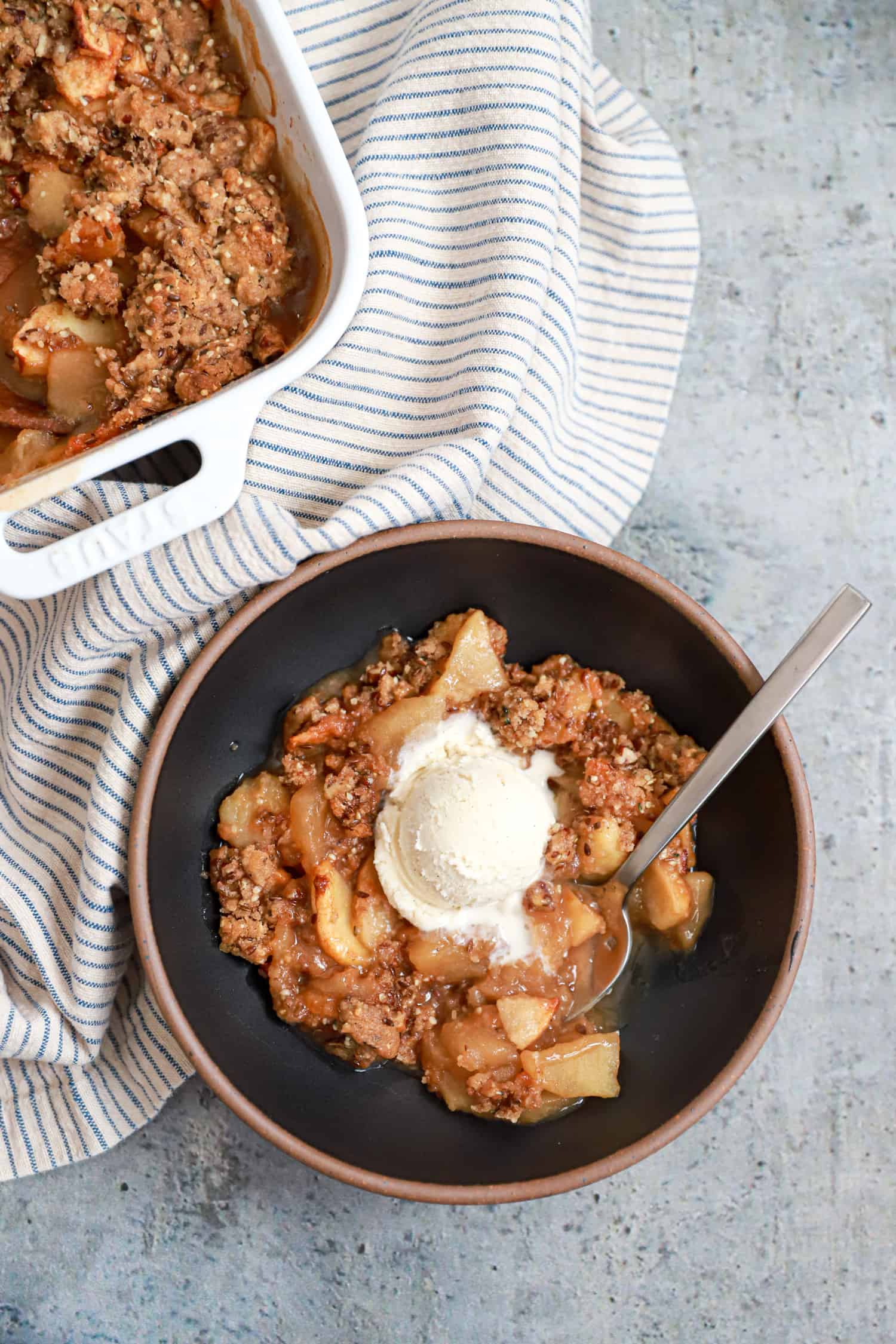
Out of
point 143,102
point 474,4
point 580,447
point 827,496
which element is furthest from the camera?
point 827,496

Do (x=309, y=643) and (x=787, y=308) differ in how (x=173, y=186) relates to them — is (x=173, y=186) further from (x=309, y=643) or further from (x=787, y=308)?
(x=787, y=308)

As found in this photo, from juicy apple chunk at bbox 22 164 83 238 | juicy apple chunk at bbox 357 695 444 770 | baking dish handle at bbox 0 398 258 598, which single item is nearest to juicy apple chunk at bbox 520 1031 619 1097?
juicy apple chunk at bbox 357 695 444 770

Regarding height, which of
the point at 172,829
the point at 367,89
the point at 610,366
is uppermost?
the point at 367,89

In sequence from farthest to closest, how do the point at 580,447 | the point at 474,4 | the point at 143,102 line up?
the point at 580,447 → the point at 474,4 → the point at 143,102

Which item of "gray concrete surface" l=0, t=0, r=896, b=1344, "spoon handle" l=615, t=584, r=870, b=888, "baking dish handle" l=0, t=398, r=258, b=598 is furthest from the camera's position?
"gray concrete surface" l=0, t=0, r=896, b=1344

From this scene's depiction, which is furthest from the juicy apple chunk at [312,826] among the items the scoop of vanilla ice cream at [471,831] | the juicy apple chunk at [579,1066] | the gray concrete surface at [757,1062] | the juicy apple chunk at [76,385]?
the juicy apple chunk at [76,385]

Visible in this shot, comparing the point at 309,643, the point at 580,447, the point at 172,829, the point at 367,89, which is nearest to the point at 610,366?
the point at 580,447

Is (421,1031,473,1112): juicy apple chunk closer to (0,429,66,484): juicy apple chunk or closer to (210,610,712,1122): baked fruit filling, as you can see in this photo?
(210,610,712,1122): baked fruit filling
